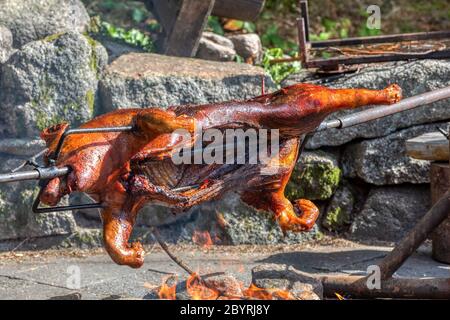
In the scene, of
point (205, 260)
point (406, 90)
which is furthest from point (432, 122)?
point (205, 260)

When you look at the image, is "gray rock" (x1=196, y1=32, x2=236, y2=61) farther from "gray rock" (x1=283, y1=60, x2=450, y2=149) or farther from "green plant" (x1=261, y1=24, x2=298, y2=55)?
"green plant" (x1=261, y1=24, x2=298, y2=55)

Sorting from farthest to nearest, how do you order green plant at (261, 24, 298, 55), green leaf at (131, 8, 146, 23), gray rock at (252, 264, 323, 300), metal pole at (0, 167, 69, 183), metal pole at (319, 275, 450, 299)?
1. green plant at (261, 24, 298, 55)
2. green leaf at (131, 8, 146, 23)
3. metal pole at (319, 275, 450, 299)
4. gray rock at (252, 264, 323, 300)
5. metal pole at (0, 167, 69, 183)

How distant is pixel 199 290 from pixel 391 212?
295 centimetres

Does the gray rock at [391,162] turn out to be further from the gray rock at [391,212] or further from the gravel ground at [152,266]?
the gravel ground at [152,266]

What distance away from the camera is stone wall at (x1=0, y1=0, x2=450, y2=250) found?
6203mm

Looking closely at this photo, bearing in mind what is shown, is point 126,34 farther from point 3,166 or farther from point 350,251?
point 350,251

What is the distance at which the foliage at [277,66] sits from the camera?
Answer: 7.70m

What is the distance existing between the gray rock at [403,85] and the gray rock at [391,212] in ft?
1.68

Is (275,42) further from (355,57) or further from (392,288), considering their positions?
(392,288)

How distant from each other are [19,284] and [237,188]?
84.9 inches

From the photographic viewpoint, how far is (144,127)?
3.49 m

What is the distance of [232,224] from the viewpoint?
6.54 meters

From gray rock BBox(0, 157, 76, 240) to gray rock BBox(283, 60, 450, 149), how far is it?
2.13 m
